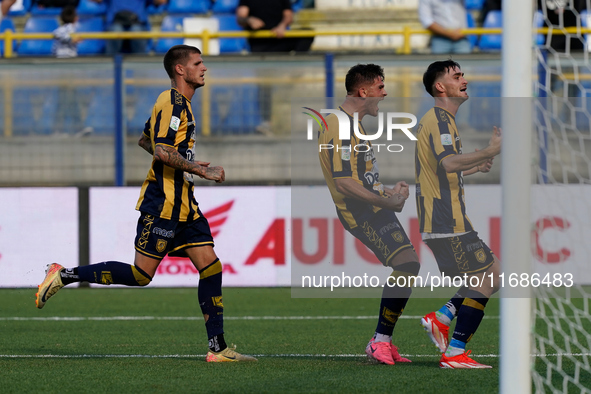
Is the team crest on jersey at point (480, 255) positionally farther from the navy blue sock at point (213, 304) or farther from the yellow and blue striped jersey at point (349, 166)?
the navy blue sock at point (213, 304)

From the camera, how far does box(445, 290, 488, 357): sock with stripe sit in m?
5.12

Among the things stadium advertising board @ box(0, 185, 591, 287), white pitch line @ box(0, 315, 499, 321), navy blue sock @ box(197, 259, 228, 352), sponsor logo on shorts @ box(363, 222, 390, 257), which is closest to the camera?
sponsor logo on shorts @ box(363, 222, 390, 257)

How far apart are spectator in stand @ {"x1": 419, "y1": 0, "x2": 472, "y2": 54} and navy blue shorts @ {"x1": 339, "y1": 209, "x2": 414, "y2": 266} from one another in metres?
6.74

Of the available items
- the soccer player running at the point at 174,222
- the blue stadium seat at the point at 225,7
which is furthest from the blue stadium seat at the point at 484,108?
the soccer player running at the point at 174,222

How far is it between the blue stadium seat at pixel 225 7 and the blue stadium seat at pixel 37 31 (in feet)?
8.81

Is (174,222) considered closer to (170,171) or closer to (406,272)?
(170,171)

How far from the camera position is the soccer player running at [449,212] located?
16.9ft

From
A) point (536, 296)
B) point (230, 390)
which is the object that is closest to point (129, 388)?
point (230, 390)

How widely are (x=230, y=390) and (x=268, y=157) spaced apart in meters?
6.58

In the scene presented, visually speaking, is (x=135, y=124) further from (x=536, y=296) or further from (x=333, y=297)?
(x=536, y=296)

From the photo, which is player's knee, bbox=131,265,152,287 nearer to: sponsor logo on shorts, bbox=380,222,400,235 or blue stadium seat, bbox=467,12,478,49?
sponsor logo on shorts, bbox=380,222,400,235

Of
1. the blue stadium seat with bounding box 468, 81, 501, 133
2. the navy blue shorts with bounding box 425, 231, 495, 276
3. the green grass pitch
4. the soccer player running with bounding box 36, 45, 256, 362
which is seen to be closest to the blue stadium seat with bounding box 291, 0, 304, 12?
the blue stadium seat with bounding box 468, 81, 501, 133

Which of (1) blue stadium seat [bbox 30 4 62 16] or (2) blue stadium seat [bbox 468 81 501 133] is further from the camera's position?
(1) blue stadium seat [bbox 30 4 62 16]

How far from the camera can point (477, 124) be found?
10570 mm
